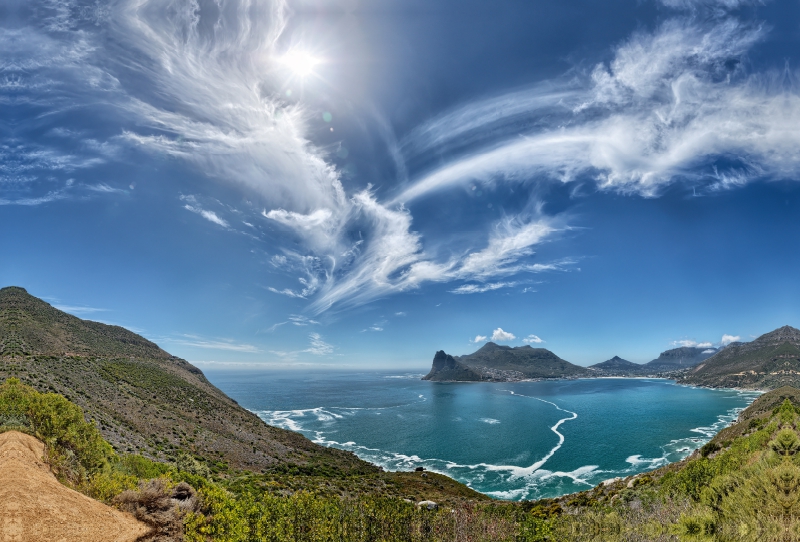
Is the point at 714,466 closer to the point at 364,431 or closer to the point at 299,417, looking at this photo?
the point at 364,431

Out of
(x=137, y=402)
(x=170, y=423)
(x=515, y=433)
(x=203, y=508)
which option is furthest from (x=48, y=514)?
(x=515, y=433)

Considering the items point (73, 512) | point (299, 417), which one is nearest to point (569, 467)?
point (73, 512)

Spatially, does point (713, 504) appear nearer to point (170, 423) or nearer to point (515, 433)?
point (170, 423)

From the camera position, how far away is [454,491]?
53344mm

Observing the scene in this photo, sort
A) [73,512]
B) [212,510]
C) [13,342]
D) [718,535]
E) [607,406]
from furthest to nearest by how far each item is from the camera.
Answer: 1. [607,406]
2. [13,342]
3. [212,510]
4. [73,512]
5. [718,535]

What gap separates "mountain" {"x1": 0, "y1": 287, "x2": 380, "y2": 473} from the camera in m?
51.4

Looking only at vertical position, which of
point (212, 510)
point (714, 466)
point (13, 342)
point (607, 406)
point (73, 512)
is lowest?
point (607, 406)

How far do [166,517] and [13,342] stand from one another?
8503 centimetres

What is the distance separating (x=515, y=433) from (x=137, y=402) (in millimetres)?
97162

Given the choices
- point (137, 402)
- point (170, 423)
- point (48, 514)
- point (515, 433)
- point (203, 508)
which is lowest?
point (515, 433)

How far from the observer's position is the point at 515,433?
10012cm

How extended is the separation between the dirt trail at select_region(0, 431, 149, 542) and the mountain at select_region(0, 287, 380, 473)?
34.7 m

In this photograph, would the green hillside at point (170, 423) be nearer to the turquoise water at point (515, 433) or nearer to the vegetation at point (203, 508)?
the turquoise water at point (515, 433)

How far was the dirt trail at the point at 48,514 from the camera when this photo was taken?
12.6m
